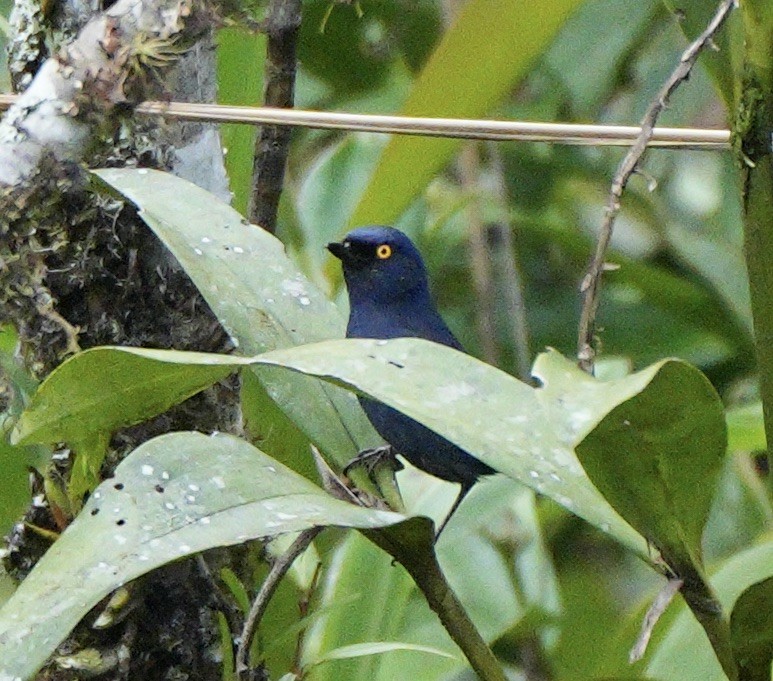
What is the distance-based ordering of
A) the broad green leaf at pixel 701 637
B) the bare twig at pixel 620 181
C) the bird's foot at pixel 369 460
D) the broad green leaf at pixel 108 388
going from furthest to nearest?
the broad green leaf at pixel 701 637
the bird's foot at pixel 369 460
the bare twig at pixel 620 181
the broad green leaf at pixel 108 388

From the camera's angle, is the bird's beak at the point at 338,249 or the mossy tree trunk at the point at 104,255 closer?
the mossy tree trunk at the point at 104,255

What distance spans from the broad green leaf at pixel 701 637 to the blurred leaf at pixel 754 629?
0.64 m

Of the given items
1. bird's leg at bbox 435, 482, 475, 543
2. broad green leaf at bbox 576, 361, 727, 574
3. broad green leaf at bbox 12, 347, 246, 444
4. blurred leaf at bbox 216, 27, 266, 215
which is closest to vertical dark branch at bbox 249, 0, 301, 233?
blurred leaf at bbox 216, 27, 266, 215

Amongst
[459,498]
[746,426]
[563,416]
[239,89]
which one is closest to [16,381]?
[239,89]

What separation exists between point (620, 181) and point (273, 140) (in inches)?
21.1

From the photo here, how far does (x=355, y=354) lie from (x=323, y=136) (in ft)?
8.57

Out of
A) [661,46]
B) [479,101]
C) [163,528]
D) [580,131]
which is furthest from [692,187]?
[163,528]

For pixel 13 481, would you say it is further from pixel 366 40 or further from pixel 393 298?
pixel 366 40

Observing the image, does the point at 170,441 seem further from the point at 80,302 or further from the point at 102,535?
the point at 80,302

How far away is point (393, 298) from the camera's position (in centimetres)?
193

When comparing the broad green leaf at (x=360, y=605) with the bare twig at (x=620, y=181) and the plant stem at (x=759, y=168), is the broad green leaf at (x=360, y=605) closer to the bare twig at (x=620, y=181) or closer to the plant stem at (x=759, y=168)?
the bare twig at (x=620, y=181)

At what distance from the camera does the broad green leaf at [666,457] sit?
2.50 feet

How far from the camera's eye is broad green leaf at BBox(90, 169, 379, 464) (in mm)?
1024

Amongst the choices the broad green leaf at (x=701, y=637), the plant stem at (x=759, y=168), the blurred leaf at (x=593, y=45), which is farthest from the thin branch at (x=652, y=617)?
the blurred leaf at (x=593, y=45)
